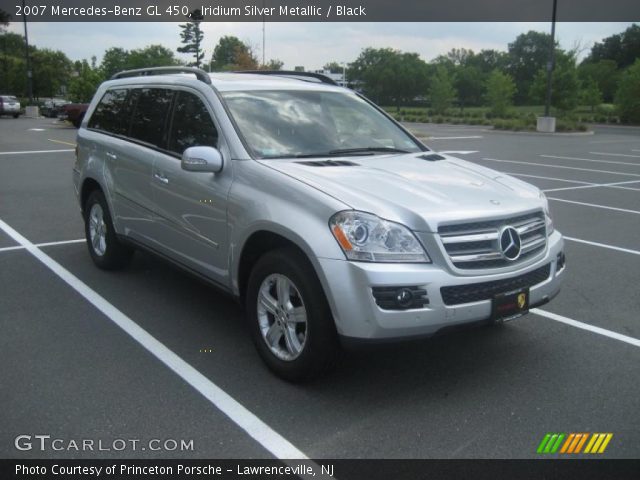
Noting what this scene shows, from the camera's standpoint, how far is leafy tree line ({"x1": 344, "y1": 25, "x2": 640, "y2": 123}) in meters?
46.5

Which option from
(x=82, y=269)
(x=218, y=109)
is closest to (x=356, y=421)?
(x=218, y=109)

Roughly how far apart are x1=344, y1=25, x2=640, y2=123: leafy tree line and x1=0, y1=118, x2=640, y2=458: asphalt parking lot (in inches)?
1739

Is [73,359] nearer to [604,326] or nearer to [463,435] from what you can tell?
[463,435]

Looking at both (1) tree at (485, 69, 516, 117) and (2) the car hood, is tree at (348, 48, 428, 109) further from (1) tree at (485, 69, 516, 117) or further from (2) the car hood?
(2) the car hood

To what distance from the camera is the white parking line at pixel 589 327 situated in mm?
4848

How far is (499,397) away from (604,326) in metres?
1.68

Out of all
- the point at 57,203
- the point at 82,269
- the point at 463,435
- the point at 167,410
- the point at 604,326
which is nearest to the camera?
the point at 463,435

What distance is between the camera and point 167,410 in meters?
3.72

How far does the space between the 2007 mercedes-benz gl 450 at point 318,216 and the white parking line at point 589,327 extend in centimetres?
92

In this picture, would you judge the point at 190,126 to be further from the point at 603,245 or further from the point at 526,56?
the point at 526,56

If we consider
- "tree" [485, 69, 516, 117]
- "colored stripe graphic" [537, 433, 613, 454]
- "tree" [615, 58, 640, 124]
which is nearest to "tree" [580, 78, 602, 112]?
"tree" [485, 69, 516, 117]

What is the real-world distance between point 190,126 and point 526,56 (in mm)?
128714

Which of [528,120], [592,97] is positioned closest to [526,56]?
[592,97]
